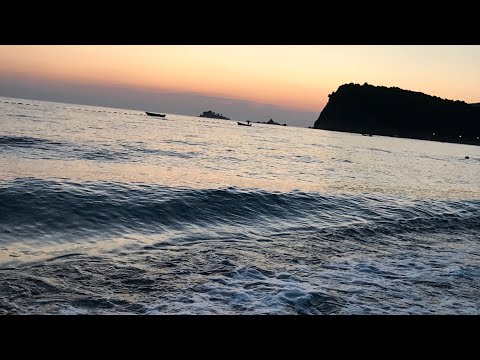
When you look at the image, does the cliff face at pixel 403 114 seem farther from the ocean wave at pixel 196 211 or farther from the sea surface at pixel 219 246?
the ocean wave at pixel 196 211

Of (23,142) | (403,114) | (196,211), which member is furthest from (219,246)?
(403,114)

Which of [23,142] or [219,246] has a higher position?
[23,142]

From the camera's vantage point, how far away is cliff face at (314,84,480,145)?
170750mm

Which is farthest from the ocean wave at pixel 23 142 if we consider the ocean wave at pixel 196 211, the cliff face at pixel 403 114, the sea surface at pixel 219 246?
the cliff face at pixel 403 114

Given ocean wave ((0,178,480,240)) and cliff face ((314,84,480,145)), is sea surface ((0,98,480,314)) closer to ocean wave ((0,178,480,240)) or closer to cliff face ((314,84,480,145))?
ocean wave ((0,178,480,240))

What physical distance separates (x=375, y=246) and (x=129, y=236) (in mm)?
6549

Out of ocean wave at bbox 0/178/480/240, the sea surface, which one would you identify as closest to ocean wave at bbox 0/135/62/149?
the sea surface

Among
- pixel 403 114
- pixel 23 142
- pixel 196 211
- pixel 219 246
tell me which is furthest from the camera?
pixel 403 114

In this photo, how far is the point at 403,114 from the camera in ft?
611

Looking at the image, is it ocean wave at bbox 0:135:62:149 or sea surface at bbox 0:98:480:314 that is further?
ocean wave at bbox 0:135:62:149

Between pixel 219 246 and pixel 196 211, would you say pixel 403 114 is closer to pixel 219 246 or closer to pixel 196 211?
pixel 196 211

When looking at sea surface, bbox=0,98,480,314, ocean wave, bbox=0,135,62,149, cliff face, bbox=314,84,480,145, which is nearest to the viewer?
sea surface, bbox=0,98,480,314

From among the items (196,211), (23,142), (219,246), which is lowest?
(219,246)
